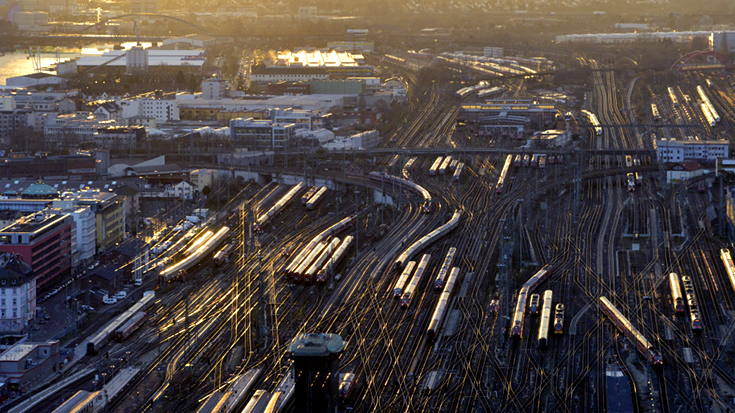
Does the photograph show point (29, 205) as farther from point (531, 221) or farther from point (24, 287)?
point (531, 221)

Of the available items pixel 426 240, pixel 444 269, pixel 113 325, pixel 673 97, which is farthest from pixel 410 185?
pixel 673 97

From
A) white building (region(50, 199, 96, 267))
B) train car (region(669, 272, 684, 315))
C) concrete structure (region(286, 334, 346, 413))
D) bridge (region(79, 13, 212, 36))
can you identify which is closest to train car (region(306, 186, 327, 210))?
white building (region(50, 199, 96, 267))

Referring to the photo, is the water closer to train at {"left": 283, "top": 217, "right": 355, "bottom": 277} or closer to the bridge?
the bridge

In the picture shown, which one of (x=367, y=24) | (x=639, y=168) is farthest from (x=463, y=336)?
(x=367, y=24)

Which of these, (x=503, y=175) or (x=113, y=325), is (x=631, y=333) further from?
(x=503, y=175)

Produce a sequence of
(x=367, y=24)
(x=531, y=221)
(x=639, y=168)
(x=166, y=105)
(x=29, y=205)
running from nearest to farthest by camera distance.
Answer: (x=29, y=205) < (x=531, y=221) < (x=639, y=168) < (x=166, y=105) < (x=367, y=24)

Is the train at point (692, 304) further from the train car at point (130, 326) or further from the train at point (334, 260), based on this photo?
the train car at point (130, 326)
